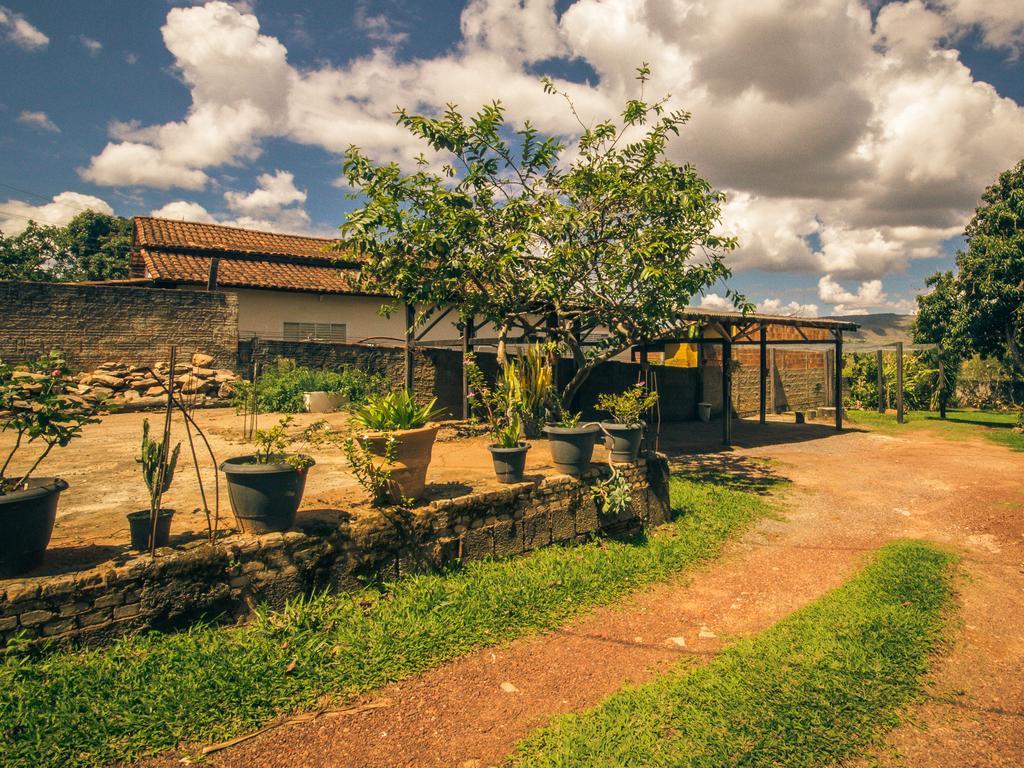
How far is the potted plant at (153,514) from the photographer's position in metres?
3.26

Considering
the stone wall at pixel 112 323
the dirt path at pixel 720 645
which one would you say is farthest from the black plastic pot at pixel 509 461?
the stone wall at pixel 112 323

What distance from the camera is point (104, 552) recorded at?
10.9ft

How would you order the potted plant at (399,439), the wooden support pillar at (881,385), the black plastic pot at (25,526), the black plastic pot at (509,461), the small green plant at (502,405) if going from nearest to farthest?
the black plastic pot at (25,526), the potted plant at (399,439), the black plastic pot at (509,461), the small green plant at (502,405), the wooden support pillar at (881,385)

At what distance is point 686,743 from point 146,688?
106 inches

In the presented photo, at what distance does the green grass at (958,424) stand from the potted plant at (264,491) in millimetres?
12863

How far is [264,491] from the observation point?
137 inches

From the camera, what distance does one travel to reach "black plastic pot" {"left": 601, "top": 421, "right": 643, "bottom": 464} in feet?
19.1

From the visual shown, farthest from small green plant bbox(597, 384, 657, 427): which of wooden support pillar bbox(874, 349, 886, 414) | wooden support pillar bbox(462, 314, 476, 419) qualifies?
wooden support pillar bbox(874, 349, 886, 414)

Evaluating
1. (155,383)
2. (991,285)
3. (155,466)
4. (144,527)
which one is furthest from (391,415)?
(991,285)

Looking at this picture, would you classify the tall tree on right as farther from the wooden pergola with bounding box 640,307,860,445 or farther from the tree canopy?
the tree canopy

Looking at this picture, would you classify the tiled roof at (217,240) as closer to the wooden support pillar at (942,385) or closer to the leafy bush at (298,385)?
the leafy bush at (298,385)

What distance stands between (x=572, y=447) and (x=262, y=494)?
2793 mm

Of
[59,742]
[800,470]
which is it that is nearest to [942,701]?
[59,742]

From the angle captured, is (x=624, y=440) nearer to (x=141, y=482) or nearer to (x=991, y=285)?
(x=141, y=482)
